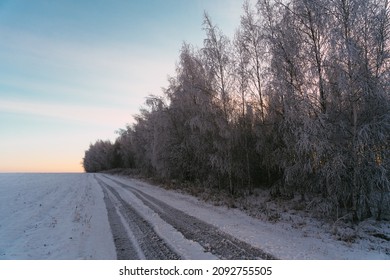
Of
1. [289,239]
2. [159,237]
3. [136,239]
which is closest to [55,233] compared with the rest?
[136,239]

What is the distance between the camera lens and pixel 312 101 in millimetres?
11195

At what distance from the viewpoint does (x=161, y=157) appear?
90.6 ft

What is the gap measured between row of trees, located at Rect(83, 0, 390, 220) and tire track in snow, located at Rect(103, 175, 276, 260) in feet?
13.6

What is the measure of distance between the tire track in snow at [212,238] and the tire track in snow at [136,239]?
91cm

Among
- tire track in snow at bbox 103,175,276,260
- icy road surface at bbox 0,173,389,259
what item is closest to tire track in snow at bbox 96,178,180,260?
icy road surface at bbox 0,173,389,259

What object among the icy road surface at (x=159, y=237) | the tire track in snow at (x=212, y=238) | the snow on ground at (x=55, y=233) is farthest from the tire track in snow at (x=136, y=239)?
the tire track in snow at (x=212, y=238)

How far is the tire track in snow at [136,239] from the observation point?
7.14m

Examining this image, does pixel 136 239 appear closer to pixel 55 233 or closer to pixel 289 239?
pixel 55 233

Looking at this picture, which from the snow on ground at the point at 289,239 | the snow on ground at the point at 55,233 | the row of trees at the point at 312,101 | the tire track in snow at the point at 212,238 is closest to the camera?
the tire track in snow at the point at 212,238

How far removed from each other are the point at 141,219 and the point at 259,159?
10002mm

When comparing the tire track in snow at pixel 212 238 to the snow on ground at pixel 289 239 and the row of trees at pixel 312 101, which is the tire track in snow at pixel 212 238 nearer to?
the snow on ground at pixel 289 239

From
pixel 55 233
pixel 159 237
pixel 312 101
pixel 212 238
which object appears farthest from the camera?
pixel 312 101

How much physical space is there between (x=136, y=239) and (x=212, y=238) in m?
2.16
